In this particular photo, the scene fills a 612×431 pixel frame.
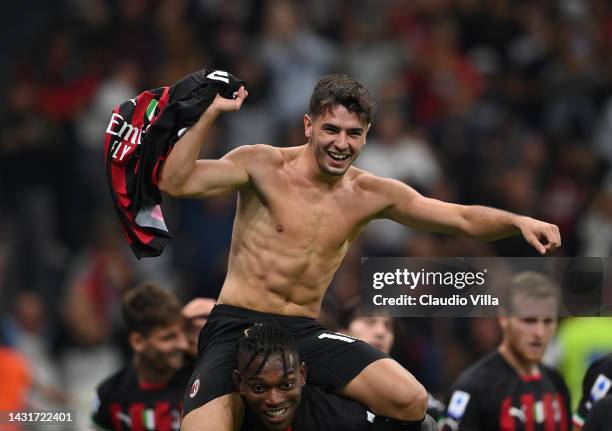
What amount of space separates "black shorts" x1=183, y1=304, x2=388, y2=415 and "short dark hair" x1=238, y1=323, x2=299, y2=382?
12 centimetres

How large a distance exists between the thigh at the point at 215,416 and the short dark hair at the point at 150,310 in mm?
1372

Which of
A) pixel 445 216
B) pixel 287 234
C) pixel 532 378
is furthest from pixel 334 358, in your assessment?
pixel 532 378

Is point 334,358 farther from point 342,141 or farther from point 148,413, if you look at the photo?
point 148,413

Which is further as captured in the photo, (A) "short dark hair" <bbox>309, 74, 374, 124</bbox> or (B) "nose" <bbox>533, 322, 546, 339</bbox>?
(B) "nose" <bbox>533, 322, 546, 339</bbox>

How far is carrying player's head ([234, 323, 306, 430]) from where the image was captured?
16.4 feet

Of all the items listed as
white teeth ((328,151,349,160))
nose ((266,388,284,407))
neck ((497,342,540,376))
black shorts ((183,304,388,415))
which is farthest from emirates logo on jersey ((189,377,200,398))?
neck ((497,342,540,376))

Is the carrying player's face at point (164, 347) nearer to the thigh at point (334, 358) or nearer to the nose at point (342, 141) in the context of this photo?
the thigh at point (334, 358)

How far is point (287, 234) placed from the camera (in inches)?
209

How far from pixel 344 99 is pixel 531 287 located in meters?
1.37

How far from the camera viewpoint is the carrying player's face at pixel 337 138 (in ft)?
17.1

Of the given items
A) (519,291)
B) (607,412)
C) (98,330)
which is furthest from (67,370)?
(607,412)

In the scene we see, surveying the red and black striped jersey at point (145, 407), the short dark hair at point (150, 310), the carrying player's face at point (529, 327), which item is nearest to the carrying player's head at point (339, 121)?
the carrying player's face at point (529, 327)

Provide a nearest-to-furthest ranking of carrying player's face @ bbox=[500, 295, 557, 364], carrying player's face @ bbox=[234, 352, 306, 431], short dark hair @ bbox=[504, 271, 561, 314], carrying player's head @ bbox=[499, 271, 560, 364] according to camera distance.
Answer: carrying player's face @ bbox=[234, 352, 306, 431] → short dark hair @ bbox=[504, 271, 561, 314] → carrying player's head @ bbox=[499, 271, 560, 364] → carrying player's face @ bbox=[500, 295, 557, 364]

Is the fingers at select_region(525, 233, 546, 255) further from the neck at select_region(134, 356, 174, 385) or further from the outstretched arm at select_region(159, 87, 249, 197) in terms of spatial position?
the neck at select_region(134, 356, 174, 385)
